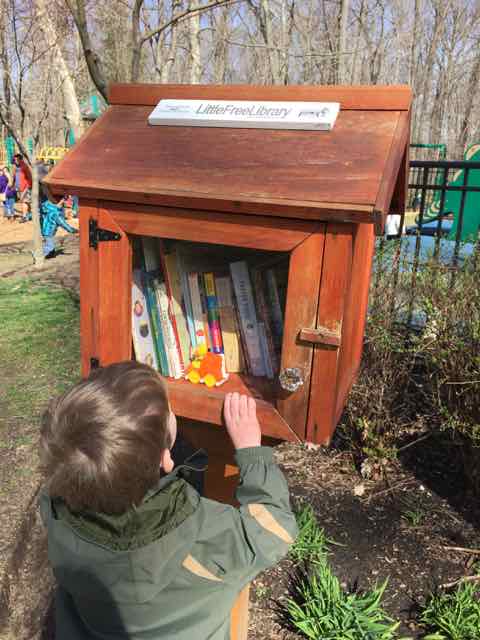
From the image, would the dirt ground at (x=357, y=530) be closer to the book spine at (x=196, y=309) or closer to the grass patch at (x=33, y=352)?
the grass patch at (x=33, y=352)

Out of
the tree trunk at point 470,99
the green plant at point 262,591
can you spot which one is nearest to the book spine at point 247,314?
the green plant at point 262,591

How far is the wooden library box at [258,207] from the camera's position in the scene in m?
1.18

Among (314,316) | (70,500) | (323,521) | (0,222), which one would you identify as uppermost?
(314,316)

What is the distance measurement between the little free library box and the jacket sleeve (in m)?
0.21

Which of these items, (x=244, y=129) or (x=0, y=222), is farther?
(x=0, y=222)

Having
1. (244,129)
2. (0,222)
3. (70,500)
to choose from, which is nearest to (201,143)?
(244,129)

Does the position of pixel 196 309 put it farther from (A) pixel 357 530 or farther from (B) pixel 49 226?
(B) pixel 49 226

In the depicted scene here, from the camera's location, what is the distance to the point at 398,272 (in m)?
2.91

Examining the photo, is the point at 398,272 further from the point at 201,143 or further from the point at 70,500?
the point at 70,500

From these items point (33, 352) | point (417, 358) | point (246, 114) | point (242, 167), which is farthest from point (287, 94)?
point (33, 352)

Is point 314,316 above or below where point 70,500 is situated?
above

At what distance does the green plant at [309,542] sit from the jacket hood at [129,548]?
136 centimetres

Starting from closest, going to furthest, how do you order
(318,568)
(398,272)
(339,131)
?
(339,131) → (318,568) → (398,272)

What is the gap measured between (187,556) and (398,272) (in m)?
2.17
